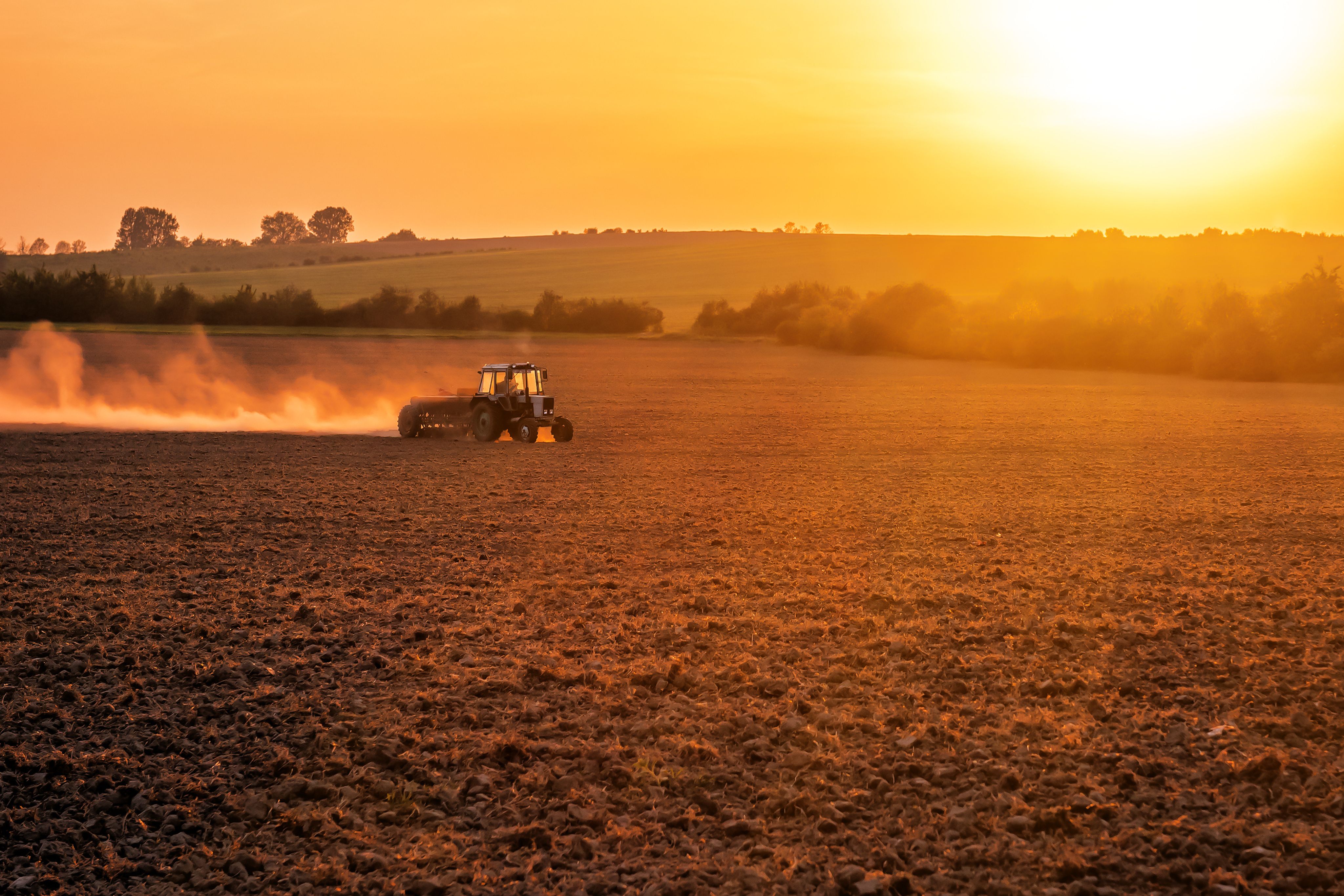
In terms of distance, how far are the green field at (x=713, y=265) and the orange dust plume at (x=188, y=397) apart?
38308mm

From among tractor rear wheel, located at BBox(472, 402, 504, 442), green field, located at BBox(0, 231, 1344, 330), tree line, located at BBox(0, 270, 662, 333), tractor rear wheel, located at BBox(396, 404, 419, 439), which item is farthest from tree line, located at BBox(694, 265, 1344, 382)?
tractor rear wheel, located at BBox(396, 404, 419, 439)

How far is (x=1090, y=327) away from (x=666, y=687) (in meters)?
55.7

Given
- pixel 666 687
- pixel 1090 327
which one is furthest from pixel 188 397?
pixel 1090 327

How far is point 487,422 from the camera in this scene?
79.3 feet

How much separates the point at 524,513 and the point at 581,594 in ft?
15.6

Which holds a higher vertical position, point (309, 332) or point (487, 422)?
point (309, 332)

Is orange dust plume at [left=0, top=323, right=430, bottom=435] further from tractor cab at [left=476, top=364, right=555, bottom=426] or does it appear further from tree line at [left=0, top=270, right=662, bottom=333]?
tree line at [left=0, top=270, right=662, bottom=333]

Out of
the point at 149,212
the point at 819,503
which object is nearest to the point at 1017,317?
the point at 819,503

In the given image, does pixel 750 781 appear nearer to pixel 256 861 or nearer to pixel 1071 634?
pixel 256 861

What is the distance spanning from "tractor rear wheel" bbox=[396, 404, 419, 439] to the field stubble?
6.46m

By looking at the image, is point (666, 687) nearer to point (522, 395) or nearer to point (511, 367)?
point (511, 367)

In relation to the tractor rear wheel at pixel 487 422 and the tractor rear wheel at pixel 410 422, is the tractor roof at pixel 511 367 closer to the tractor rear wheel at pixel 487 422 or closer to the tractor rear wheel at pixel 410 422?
the tractor rear wheel at pixel 487 422

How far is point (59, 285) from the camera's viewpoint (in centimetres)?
7300

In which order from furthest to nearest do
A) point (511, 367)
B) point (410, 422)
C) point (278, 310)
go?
point (278, 310)
point (410, 422)
point (511, 367)
